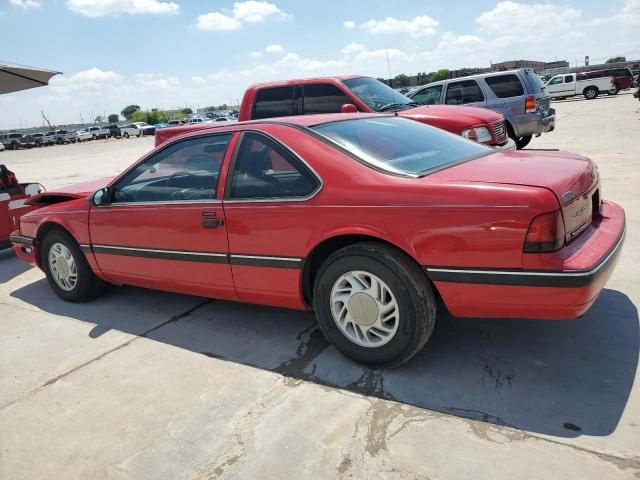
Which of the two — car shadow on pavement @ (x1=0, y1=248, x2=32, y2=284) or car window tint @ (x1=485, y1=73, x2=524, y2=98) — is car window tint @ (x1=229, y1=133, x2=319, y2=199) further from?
car window tint @ (x1=485, y1=73, x2=524, y2=98)

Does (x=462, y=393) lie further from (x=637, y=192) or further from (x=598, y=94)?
(x=598, y=94)

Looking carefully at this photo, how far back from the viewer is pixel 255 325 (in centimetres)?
389

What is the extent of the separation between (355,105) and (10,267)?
15.9ft

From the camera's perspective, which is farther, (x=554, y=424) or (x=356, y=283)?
(x=356, y=283)

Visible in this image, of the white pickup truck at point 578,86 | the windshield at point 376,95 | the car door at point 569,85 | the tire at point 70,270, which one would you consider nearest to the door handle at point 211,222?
the tire at point 70,270

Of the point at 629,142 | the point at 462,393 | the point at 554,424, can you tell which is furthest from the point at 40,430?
the point at 629,142

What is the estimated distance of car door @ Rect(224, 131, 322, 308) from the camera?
3150mm

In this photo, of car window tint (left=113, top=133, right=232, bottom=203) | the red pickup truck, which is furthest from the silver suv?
car window tint (left=113, top=133, right=232, bottom=203)

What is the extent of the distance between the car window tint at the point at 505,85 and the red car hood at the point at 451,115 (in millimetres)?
4137

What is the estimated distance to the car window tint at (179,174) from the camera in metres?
3.63

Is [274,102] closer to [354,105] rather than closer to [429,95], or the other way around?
[354,105]

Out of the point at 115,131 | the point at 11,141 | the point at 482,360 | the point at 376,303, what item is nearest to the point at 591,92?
the point at 482,360

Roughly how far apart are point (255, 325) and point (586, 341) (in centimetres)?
222

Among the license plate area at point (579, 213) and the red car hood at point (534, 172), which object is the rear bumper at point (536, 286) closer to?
the license plate area at point (579, 213)
